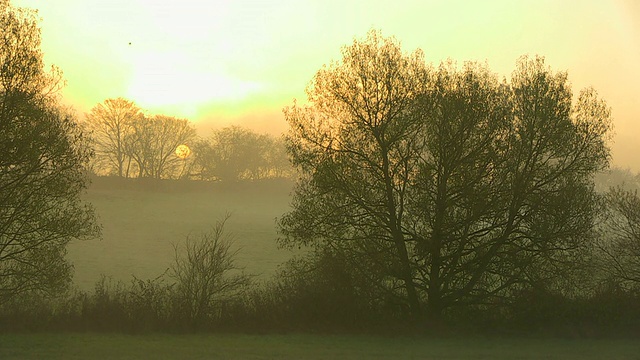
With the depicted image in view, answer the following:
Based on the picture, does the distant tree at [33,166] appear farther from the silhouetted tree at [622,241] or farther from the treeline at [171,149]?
the treeline at [171,149]

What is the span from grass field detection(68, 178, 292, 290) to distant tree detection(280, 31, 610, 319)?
2431 centimetres

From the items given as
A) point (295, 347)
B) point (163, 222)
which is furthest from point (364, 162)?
point (163, 222)

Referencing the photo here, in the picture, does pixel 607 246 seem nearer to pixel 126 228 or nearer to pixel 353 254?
pixel 353 254

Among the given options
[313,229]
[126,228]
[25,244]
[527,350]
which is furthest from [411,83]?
[126,228]

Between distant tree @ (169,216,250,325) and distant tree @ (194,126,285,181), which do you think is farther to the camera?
distant tree @ (194,126,285,181)

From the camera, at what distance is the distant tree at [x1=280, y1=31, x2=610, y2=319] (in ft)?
91.2

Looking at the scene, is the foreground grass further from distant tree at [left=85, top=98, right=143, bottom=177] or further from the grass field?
distant tree at [left=85, top=98, right=143, bottom=177]

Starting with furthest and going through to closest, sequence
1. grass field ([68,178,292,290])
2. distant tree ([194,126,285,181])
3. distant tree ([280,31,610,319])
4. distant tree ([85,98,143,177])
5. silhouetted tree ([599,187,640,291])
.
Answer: distant tree ([194,126,285,181]) < distant tree ([85,98,143,177]) < grass field ([68,178,292,290]) < silhouetted tree ([599,187,640,291]) < distant tree ([280,31,610,319])

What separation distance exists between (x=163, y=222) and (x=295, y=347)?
184 feet

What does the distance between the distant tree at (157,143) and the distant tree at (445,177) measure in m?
74.7

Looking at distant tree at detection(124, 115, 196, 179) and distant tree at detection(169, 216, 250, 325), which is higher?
distant tree at detection(124, 115, 196, 179)

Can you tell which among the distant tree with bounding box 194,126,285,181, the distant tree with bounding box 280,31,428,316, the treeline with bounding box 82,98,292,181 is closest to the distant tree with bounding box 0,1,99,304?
the distant tree with bounding box 280,31,428,316

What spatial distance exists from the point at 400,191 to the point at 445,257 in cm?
345

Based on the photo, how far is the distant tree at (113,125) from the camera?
97.7 meters
